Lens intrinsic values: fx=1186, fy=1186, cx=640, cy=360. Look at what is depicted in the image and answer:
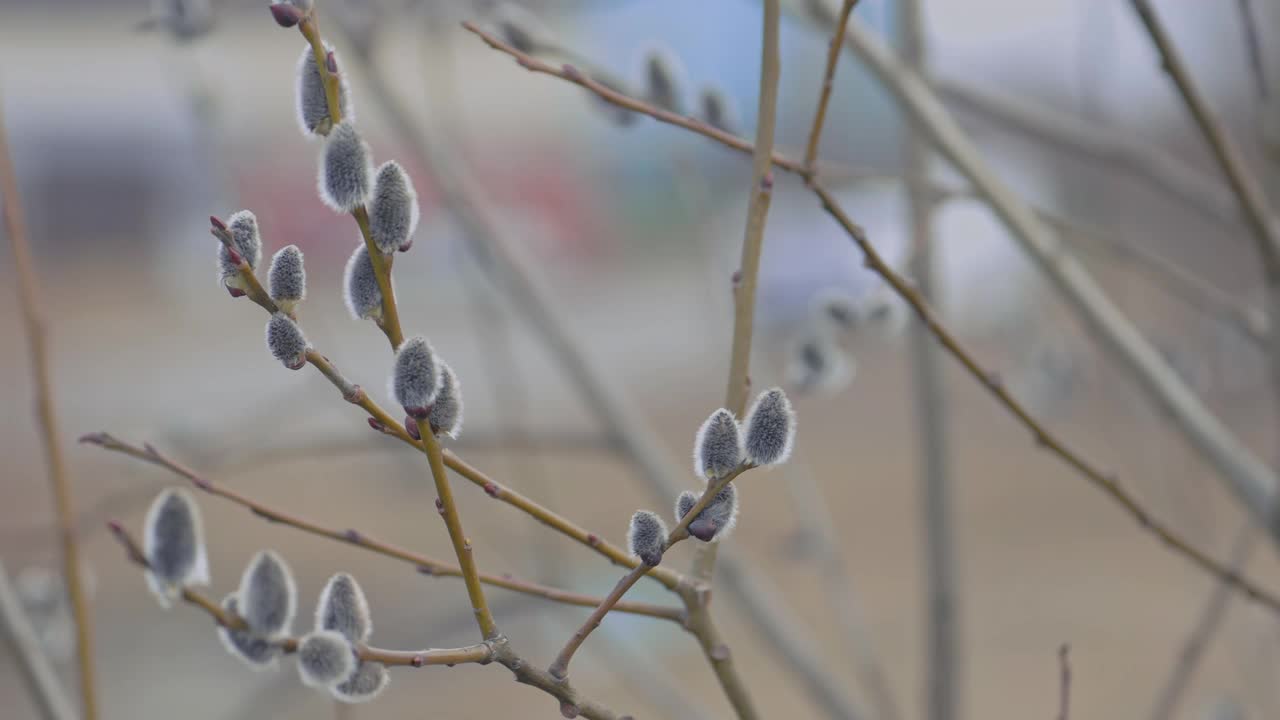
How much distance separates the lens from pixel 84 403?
8.59m

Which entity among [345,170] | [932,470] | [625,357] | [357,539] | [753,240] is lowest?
[357,539]

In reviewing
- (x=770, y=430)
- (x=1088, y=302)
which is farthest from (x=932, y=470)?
(x=770, y=430)

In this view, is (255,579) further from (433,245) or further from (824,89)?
(433,245)

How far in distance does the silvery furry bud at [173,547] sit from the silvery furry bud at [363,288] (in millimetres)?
197

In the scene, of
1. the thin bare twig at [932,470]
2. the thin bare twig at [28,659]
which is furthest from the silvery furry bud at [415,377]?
the thin bare twig at [932,470]

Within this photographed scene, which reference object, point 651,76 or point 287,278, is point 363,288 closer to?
point 287,278

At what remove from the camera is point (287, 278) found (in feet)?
2.01

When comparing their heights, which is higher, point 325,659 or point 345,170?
point 345,170

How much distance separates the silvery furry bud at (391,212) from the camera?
60 cm

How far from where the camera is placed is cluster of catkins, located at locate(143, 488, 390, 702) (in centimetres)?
63

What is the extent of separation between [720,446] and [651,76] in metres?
0.63

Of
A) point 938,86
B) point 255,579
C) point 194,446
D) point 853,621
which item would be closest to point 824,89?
point 255,579

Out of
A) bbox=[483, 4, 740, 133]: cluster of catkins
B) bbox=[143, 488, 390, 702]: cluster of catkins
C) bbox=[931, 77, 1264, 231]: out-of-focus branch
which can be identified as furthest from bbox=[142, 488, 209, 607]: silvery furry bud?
bbox=[931, 77, 1264, 231]: out-of-focus branch

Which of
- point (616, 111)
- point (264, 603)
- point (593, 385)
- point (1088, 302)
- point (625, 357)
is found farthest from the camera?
point (625, 357)
